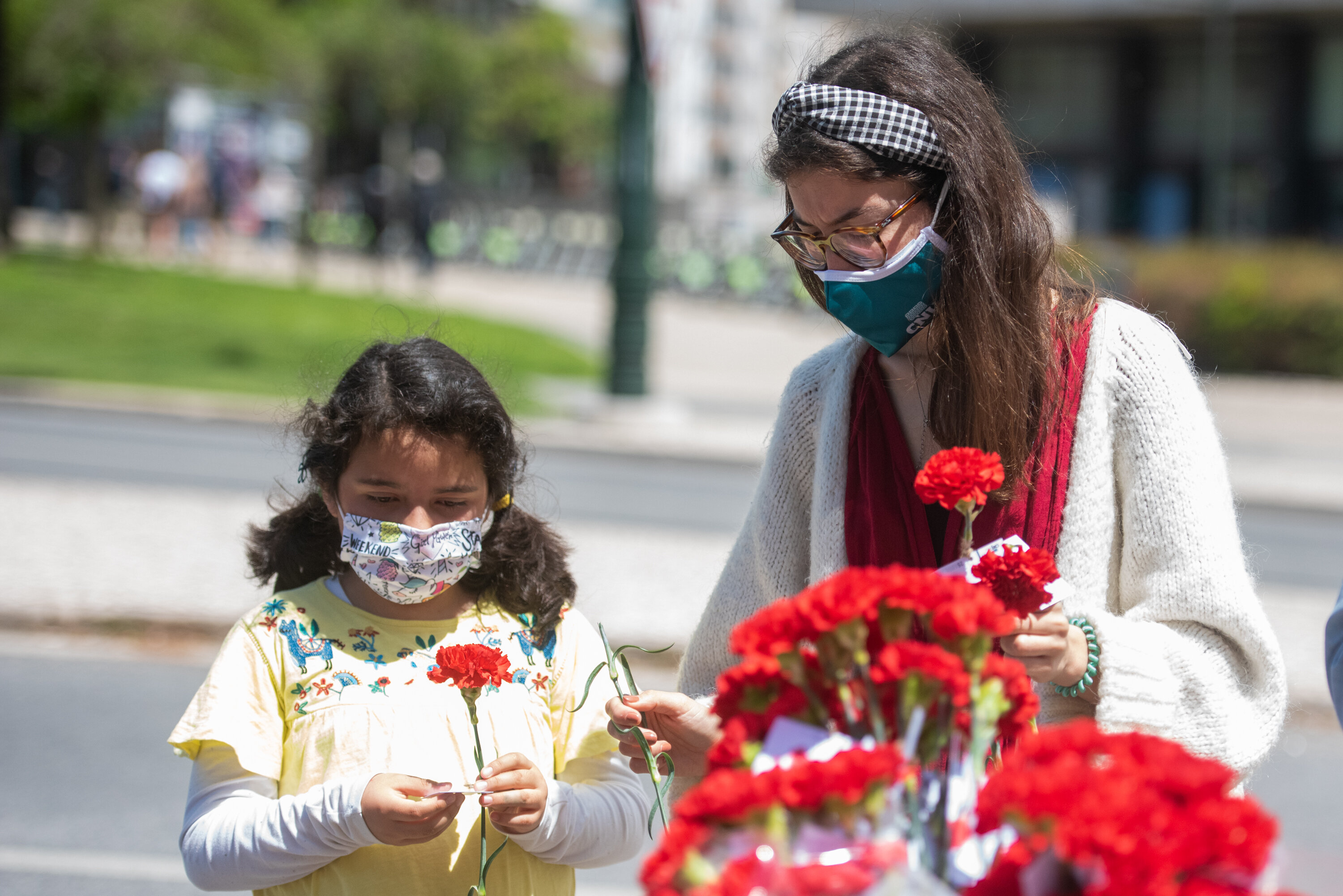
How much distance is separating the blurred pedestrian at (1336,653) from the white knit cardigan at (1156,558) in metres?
0.07

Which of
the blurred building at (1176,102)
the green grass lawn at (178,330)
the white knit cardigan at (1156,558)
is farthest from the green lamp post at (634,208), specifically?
the blurred building at (1176,102)

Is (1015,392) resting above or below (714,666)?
above

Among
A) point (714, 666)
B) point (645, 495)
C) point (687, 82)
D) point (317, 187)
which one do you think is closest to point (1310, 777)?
point (714, 666)

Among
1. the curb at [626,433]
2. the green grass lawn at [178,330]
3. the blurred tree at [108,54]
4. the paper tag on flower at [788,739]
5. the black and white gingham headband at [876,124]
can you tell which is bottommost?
the curb at [626,433]

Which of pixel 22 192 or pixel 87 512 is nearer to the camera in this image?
pixel 87 512

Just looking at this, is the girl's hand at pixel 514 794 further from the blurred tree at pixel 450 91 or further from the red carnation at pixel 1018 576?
the blurred tree at pixel 450 91

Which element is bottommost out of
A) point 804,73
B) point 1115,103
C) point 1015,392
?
point 1015,392

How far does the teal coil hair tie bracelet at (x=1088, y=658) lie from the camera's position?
1.88 metres

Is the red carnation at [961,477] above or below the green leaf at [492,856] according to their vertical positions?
above

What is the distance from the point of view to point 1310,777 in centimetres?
539

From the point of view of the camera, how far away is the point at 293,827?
6.62ft

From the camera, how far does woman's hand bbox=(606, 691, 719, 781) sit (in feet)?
6.51

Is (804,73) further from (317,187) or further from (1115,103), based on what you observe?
(1115,103)

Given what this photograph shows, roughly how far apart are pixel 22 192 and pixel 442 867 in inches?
1532
